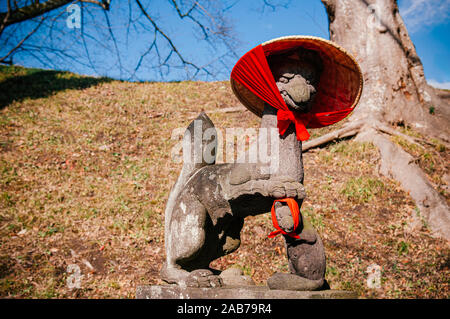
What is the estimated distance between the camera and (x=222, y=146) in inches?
290

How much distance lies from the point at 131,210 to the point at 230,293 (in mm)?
3897

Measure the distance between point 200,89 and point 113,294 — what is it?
7.63 m

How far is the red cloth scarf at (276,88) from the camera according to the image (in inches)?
92.2

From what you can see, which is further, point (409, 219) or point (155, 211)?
point (155, 211)

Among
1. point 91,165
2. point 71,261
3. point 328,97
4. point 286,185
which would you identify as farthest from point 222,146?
point 286,185

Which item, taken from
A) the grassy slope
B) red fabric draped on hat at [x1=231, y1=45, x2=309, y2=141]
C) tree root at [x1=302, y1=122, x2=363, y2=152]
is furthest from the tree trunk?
red fabric draped on hat at [x1=231, y1=45, x2=309, y2=141]

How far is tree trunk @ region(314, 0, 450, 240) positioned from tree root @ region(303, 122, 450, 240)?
2 centimetres

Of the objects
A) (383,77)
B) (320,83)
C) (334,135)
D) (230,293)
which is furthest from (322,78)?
(383,77)

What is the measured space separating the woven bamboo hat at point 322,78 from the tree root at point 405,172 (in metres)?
3.57

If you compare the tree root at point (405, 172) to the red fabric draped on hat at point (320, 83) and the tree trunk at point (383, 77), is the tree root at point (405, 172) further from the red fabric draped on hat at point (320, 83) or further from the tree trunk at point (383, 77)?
the red fabric draped on hat at point (320, 83)

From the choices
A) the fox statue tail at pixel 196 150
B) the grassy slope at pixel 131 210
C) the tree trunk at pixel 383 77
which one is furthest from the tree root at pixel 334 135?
the fox statue tail at pixel 196 150

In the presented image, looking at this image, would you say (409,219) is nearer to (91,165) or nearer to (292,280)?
(292,280)

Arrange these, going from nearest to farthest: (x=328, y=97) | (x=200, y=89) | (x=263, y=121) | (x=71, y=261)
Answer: (x=263, y=121) < (x=328, y=97) < (x=71, y=261) < (x=200, y=89)
